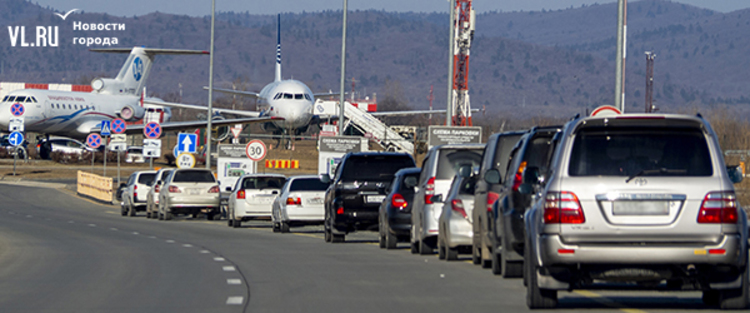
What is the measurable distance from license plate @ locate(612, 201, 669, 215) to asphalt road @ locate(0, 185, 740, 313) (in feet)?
4.71

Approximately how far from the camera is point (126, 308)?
11734 mm

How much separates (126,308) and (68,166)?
58.8m

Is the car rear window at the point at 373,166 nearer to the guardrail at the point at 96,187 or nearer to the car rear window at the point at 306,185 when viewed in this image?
the car rear window at the point at 306,185

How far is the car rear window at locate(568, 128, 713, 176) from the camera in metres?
10.3

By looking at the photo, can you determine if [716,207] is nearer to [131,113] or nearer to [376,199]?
[376,199]

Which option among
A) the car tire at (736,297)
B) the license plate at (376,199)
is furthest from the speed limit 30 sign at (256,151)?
the car tire at (736,297)

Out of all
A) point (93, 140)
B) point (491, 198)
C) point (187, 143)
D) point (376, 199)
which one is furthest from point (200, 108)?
point (491, 198)

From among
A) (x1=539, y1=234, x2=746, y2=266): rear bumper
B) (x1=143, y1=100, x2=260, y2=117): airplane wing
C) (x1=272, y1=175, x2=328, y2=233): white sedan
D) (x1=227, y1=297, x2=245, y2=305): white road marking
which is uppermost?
(x1=143, y1=100, x2=260, y2=117): airplane wing

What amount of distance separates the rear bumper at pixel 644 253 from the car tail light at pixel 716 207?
0.60 feet

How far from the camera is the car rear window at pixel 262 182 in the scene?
103ft

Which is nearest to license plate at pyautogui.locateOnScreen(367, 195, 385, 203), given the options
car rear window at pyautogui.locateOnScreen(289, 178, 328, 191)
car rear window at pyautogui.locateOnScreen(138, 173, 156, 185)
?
car rear window at pyautogui.locateOnScreen(289, 178, 328, 191)

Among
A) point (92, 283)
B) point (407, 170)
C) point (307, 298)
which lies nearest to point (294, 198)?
point (407, 170)

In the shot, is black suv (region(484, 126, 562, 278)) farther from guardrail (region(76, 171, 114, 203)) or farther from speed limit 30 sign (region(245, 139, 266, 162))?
guardrail (region(76, 171, 114, 203))

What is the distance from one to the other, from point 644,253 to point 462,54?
6652 centimetres
